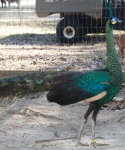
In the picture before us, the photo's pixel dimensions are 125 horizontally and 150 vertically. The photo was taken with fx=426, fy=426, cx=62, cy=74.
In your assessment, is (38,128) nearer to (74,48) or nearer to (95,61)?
(95,61)

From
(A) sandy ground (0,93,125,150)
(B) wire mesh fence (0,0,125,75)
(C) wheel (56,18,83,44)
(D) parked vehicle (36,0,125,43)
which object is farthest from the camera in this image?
(C) wheel (56,18,83,44)

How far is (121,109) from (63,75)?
1.93 meters

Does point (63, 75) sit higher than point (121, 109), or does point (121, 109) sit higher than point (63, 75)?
point (63, 75)

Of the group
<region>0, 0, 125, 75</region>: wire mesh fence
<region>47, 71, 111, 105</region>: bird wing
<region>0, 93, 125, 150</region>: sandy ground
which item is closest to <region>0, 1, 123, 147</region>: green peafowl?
<region>47, 71, 111, 105</region>: bird wing

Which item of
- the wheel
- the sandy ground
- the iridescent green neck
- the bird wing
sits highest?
the iridescent green neck

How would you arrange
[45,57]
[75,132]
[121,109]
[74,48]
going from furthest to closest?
[74,48]
[45,57]
[121,109]
[75,132]

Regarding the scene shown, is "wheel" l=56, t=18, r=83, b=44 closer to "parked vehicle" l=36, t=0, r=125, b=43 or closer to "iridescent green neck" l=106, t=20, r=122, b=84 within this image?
"parked vehicle" l=36, t=0, r=125, b=43

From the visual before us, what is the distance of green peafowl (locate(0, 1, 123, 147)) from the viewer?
4.84 m

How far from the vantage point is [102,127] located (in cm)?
593

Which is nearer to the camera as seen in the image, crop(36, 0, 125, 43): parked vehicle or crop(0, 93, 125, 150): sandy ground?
crop(0, 93, 125, 150): sandy ground

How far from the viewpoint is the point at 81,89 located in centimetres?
486

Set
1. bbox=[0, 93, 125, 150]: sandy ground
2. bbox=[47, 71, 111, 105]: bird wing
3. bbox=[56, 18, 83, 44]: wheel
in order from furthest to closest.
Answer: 1. bbox=[56, 18, 83, 44]: wheel
2. bbox=[0, 93, 125, 150]: sandy ground
3. bbox=[47, 71, 111, 105]: bird wing

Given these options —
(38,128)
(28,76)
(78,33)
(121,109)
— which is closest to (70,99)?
(28,76)

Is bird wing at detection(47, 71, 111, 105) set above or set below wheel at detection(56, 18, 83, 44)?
above
